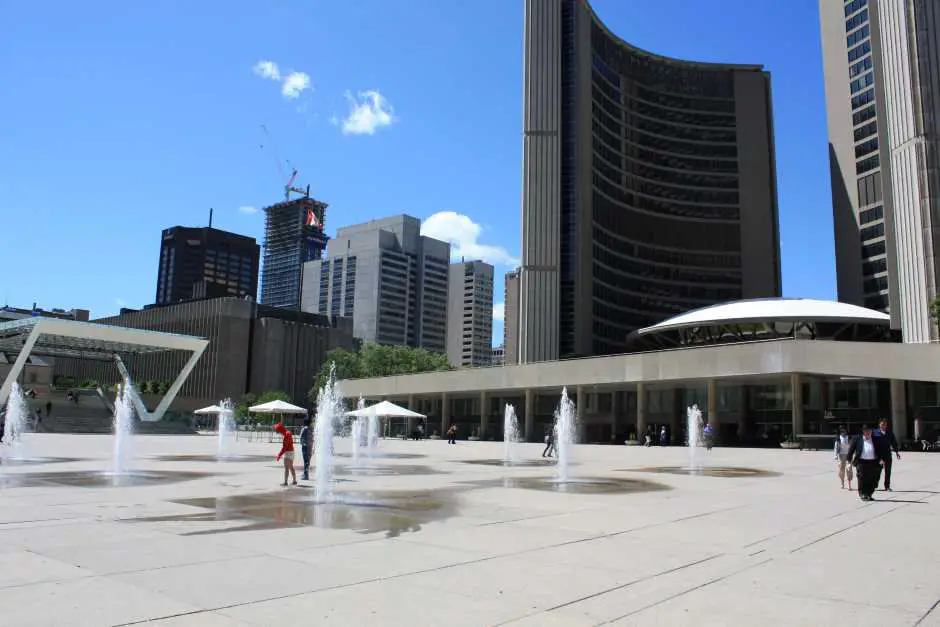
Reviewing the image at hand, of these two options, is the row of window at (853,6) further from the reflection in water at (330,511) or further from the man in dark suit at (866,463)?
the reflection in water at (330,511)

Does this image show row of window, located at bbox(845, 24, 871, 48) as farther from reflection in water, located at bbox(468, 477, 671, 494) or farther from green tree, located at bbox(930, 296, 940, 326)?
reflection in water, located at bbox(468, 477, 671, 494)

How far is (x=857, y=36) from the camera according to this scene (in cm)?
11206

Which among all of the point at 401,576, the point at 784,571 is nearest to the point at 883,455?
the point at 784,571

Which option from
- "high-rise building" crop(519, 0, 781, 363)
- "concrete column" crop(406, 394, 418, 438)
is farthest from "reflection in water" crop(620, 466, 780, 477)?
"high-rise building" crop(519, 0, 781, 363)

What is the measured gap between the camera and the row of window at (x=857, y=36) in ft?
363

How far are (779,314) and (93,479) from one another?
66986mm

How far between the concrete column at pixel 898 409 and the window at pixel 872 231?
66.4 m

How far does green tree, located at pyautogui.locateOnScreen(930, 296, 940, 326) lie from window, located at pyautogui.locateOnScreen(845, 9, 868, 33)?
218 feet

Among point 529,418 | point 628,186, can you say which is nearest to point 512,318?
point 628,186

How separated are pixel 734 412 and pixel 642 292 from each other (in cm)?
6328

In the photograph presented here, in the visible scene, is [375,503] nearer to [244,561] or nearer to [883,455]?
[244,561]

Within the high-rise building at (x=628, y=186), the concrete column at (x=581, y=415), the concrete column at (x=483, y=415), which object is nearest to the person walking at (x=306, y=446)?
the concrete column at (x=581, y=415)

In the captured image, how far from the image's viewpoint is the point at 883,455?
15273 millimetres

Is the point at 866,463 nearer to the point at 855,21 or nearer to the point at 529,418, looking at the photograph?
the point at 529,418
